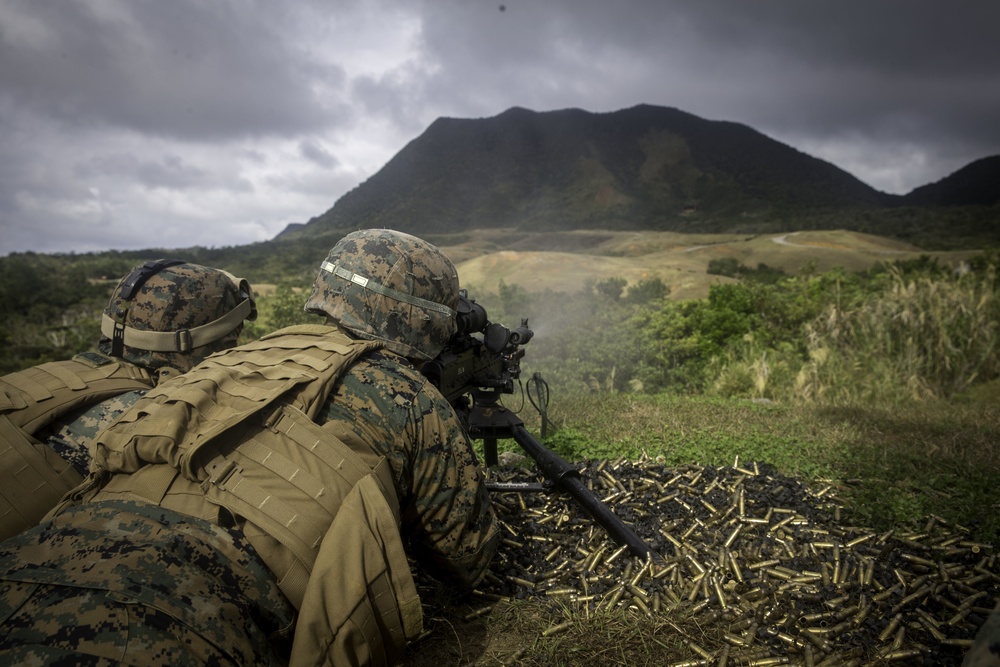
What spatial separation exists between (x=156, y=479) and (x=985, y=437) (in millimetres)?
7364

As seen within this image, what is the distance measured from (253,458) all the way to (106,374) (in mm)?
2130

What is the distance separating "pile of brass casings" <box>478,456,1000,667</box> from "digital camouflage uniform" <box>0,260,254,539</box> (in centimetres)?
253

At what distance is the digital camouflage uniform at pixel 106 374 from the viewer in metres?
2.76

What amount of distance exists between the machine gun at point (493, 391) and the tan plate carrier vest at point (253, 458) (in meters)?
1.26

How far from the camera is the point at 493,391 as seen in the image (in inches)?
177

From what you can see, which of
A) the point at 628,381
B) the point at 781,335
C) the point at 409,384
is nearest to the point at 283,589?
the point at 409,384

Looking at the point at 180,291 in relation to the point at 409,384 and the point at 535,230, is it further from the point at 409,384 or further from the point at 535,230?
the point at 535,230

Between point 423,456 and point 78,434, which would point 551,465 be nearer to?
point 423,456

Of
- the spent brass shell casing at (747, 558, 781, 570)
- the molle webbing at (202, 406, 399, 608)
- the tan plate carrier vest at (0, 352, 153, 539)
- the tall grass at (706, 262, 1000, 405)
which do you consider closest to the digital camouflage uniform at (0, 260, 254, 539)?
the tan plate carrier vest at (0, 352, 153, 539)

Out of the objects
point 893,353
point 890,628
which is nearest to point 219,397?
point 890,628

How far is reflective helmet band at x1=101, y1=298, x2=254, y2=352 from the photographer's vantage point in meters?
3.67

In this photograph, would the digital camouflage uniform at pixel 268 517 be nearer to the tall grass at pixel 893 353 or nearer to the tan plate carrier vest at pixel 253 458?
the tan plate carrier vest at pixel 253 458

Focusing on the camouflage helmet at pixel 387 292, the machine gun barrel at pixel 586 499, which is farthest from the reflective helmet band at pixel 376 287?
the machine gun barrel at pixel 586 499

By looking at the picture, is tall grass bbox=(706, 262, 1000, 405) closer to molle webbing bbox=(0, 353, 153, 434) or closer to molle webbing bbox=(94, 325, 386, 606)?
molle webbing bbox=(94, 325, 386, 606)
